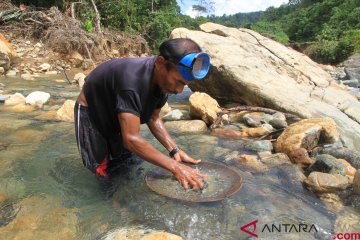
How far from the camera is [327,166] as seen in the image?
3.67 metres

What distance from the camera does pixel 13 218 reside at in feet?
8.78

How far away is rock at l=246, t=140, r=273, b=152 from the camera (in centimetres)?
440

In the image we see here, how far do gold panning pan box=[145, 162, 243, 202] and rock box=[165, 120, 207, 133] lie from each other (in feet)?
6.29

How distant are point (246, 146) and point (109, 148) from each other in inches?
79.2

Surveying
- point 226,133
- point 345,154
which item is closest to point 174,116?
point 226,133

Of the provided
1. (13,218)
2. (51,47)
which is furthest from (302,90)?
(51,47)

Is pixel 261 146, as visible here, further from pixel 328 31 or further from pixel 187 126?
pixel 328 31

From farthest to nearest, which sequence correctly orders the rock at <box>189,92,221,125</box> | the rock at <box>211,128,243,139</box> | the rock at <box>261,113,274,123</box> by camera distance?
the rock at <box>189,92,221,125</box> < the rock at <box>261,113,274,123</box> < the rock at <box>211,128,243,139</box>

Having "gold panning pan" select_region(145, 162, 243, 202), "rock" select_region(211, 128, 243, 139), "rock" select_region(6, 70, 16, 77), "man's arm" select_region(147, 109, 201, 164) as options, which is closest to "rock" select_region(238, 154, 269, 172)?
"gold panning pan" select_region(145, 162, 243, 202)

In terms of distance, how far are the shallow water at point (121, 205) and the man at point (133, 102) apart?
1.01 ft

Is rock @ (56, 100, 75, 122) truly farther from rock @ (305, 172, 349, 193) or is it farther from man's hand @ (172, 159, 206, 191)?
rock @ (305, 172, 349, 193)

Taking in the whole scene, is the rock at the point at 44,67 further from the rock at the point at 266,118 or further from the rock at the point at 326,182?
the rock at the point at 326,182

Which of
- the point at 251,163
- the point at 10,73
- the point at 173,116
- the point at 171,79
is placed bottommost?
the point at 10,73

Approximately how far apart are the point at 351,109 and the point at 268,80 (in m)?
1.43
